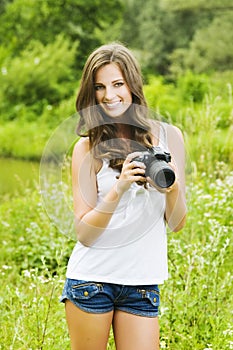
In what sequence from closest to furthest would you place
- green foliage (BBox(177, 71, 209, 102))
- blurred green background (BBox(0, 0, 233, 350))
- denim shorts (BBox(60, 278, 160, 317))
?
denim shorts (BBox(60, 278, 160, 317)), blurred green background (BBox(0, 0, 233, 350)), green foliage (BBox(177, 71, 209, 102))

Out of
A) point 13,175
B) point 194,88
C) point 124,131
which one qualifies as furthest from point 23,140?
point 124,131

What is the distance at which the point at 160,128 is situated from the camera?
7.34ft

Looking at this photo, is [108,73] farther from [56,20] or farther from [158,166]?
[56,20]

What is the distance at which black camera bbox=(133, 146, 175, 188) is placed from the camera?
1938 millimetres

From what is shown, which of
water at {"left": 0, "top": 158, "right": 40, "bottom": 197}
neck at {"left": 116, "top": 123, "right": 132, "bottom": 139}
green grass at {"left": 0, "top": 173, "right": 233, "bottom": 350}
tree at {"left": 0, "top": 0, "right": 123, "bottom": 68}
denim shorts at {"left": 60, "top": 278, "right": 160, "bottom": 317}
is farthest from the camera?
tree at {"left": 0, "top": 0, "right": 123, "bottom": 68}

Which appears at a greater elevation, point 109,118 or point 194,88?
point 194,88

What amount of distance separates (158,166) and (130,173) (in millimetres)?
102

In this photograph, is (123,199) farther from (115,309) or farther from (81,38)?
(81,38)

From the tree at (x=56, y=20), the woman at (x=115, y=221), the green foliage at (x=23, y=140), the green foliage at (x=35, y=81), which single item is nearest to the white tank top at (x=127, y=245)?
the woman at (x=115, y=221)

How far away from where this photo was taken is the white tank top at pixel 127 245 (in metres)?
2.13

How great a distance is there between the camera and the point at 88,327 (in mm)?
2145

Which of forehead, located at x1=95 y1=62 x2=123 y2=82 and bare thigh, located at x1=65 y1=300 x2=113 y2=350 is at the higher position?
forehead, located at x1=95 y1=62 x2=123 y2=82

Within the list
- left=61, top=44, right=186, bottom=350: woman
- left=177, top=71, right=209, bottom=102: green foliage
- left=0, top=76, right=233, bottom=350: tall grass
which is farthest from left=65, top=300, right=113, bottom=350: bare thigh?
left=177, top=71, right=209, bottom=102: green foliage

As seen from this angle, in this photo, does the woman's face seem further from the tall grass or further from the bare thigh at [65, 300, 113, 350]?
the bare thigh at [65, 300, 113, 350]
